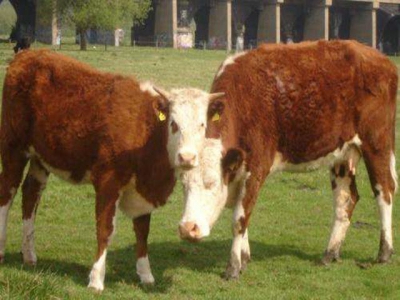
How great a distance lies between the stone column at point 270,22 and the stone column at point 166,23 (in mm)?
11976

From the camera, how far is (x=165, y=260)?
8.77 meters

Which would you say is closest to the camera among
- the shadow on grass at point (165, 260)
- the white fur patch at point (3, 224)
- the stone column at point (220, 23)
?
the shadow on grass at point (165, 260)

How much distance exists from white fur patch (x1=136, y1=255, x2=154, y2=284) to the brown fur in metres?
1.23

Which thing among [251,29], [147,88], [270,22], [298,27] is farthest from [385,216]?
[298,27]

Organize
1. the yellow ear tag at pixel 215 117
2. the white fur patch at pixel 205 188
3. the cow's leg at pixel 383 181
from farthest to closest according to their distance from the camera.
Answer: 1. the cow's leg at pixel 383 181
2. the yellow ear tag at pixel 215 117
3. the white fur patch at pixel 205 188

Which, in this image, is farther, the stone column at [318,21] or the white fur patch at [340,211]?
the stone column at [318,21]

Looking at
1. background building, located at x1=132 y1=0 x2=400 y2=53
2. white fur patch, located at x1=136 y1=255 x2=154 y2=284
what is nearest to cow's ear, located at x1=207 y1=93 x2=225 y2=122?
white fur patch, located at x1=136 y1=255 x2=154 y2=284

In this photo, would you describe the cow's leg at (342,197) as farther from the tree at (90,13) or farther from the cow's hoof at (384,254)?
the tree at (90,13)

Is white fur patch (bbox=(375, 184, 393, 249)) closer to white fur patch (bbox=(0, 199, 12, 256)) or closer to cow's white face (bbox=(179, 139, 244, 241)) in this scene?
cow's white face (bbox=(179, 139, 244, 241))

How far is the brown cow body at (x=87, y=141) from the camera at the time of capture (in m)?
7.51

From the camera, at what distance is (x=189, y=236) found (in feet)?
22.6

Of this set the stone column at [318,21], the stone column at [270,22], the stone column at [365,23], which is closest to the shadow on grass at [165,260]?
the stone column at [270,22]

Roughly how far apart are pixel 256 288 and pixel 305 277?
75 centimetres

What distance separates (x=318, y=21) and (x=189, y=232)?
7401cm
